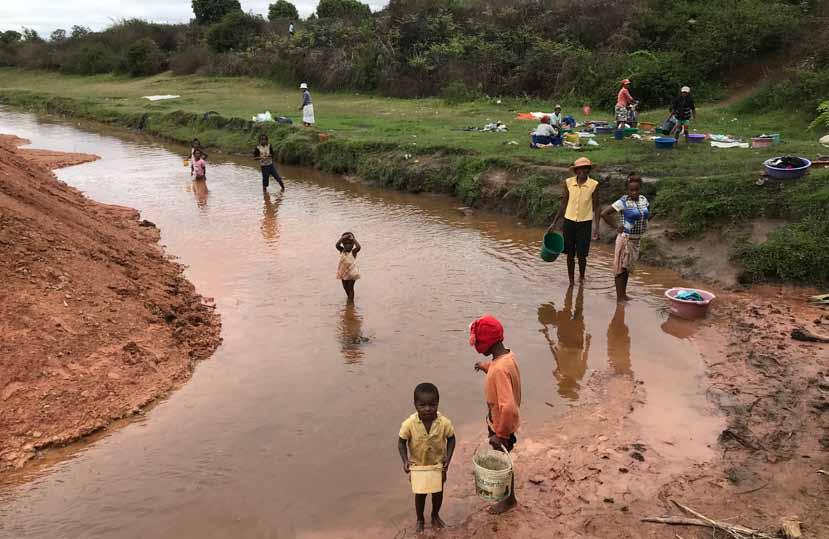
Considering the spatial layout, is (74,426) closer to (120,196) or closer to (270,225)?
(270,225)

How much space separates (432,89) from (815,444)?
23.1 metres

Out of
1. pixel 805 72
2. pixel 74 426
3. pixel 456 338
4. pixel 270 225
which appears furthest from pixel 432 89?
pixel 74 426

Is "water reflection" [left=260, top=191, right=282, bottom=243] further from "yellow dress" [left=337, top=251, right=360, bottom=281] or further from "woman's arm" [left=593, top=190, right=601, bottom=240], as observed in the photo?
"woman's arm" [left=593, top=190, right=601, bottom=240]

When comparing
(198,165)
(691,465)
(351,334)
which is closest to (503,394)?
(691,465)

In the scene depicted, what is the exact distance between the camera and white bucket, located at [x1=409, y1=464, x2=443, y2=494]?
4.12 m

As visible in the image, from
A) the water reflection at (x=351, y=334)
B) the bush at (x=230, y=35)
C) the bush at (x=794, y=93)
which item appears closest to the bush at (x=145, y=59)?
the bush at (x=230, y=35)

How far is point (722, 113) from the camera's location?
56.0 feet

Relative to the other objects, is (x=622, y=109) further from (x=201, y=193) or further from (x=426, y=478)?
(x=426, y=478)

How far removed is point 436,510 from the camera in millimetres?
4336

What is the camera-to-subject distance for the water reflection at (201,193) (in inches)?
559

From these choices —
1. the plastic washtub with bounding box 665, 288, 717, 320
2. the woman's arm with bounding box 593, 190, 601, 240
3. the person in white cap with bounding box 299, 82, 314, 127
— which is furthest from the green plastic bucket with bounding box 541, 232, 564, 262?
the person in white cap with bounding box 299, 82, 314, 127

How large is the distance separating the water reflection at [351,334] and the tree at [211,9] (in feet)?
171

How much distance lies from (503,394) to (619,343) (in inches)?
138

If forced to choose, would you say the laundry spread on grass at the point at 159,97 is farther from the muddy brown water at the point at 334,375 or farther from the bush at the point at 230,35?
the muddy brown water at the point at 334,375
